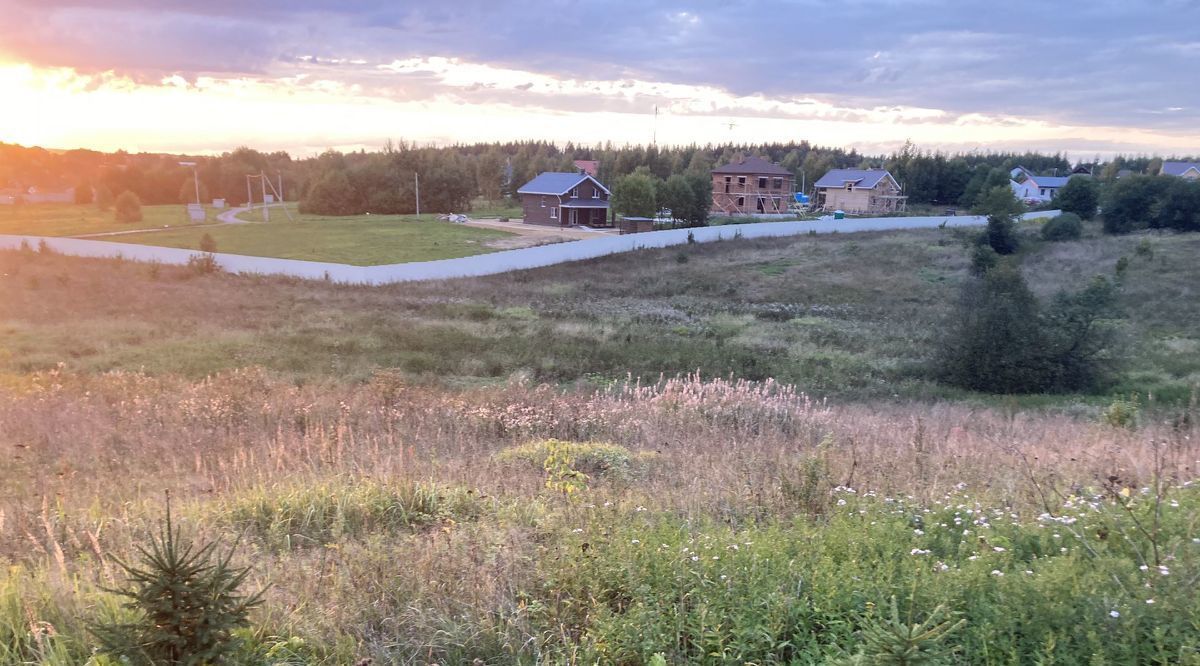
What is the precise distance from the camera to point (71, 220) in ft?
133

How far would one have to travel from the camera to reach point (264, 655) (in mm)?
2764

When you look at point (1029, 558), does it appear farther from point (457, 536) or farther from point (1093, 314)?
point (1093, 314)

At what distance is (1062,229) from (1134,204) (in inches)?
316

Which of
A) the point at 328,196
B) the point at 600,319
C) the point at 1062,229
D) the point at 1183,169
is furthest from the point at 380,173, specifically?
the point at 1183,169

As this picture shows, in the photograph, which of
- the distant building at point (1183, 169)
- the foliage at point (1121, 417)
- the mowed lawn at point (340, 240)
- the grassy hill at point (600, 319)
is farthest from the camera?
the distant building at point (1183, 169)

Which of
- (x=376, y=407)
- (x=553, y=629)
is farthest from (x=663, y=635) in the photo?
(x=376, y=407)

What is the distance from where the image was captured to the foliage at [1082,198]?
5522 cm

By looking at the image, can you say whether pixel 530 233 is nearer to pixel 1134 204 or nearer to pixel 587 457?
pixel 1134 204

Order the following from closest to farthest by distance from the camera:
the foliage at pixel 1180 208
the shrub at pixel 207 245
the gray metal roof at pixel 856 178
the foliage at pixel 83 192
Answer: the shrub at pixel 207 245, the foliage at pixel 83 192, the foliage at pixel 1180 208, the gray metal roof at pixel 856 178

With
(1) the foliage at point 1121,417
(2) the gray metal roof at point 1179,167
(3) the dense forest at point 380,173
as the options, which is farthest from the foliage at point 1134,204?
(2) the gray metal roof at point 1179,167

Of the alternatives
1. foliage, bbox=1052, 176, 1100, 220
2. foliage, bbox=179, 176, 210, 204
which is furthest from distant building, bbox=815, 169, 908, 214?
foliage, bbox=179, 176, 210, 204

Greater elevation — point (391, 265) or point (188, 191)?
point (188, 191)

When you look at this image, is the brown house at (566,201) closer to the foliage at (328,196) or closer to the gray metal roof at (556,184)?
the gray metal roof at (556,184)

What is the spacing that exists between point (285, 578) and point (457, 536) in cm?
84
